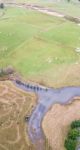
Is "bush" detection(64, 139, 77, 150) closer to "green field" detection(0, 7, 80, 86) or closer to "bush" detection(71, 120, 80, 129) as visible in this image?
"bush" detection(71, 120, 80, 129)

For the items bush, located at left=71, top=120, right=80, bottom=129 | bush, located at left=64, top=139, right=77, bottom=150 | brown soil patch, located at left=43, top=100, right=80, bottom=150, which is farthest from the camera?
bush, located at left=71, top=120, right=80, bottom=129

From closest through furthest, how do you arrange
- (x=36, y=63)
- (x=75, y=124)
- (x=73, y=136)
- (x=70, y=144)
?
(x=70, y=144), (x=73, y=136), (x=75, y=124), (x=36, y=63)

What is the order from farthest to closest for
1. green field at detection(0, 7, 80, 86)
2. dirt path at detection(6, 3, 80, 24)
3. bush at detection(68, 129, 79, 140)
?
dirt path at detection(6, 3, 80, 24) < green field at detection(0, 7, 80, 86) < bush at detection(68, 129, 79, 140)

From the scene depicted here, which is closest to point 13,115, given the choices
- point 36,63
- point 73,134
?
point 73,134

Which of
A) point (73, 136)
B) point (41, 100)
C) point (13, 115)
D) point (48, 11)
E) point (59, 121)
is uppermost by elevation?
point (73, 136)

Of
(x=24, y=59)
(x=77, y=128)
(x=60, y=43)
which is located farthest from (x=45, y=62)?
(x=77, y=128)

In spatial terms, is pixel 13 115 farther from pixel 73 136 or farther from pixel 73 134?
pixel 73 136

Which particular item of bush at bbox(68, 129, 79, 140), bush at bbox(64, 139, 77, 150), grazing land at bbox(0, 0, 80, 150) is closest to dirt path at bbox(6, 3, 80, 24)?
grazing land at bbox(0, 0, 80, 150)
